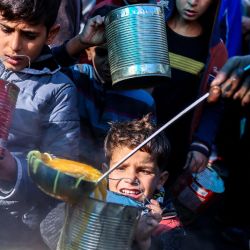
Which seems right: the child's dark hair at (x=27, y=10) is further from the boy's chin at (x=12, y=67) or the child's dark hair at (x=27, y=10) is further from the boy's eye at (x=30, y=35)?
the boy's chin at (x=12, y=67)

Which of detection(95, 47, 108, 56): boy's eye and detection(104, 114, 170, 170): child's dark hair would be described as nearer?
detection(104, 114, 170, 170): child's dark hair

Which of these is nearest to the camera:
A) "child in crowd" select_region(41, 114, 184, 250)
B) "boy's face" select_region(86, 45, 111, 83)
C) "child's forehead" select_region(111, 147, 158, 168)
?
"child in crowd" select_region(41, 114, 184, 250)

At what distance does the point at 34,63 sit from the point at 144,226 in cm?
78

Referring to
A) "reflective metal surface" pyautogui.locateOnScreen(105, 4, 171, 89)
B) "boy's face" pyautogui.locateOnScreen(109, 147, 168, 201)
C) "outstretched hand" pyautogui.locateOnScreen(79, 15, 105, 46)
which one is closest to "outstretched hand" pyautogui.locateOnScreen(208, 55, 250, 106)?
"reflective metal surface" pyautogui.locateOnScreen(105, 4, 171, 89)

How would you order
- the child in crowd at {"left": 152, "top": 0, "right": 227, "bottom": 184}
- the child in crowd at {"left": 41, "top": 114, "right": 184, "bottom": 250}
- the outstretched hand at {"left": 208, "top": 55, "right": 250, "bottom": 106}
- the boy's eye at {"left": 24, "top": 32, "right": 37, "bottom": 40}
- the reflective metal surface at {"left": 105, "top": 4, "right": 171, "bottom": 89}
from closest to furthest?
1. the outstretched hand at {"left": 208, "top": 55, "right": 250, "bottom": 106}
2. the child in crowd at {"left": 41, "top": 114, "right": 184, "bottom": 250}
3. the reflective metal surface at {"left": 105, "top": 4, "right": 171, "bottom": 89}
4. the boy's eye at {"left": 24, "top": 32, "right": 37, "bottom": 40}
5. the child in crowd at {"left": 152, "top": 0, "right": 227, "bottom": 184}

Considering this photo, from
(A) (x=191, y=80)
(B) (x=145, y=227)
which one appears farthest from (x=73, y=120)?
(A) (x=191, y=80)

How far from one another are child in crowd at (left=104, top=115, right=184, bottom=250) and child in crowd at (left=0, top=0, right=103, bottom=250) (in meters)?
0.20

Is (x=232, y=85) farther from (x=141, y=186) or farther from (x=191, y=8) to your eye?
(x=191, y=8)

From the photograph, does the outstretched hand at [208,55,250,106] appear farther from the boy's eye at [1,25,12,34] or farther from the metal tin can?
the boy's eye at [1,25,12,34]

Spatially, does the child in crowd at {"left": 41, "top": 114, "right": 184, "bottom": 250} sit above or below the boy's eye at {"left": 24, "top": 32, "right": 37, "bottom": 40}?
below

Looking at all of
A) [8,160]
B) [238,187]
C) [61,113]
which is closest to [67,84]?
[61,113]

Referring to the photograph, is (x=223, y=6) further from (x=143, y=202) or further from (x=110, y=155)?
(x=143, y=202)

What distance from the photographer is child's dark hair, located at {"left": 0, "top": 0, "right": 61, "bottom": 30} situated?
6.94 ft

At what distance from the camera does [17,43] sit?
2.12 meters
